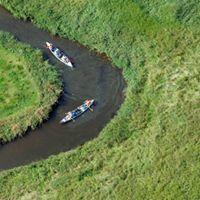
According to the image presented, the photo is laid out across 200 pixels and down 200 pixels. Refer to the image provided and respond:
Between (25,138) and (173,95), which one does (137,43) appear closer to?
(173,95)

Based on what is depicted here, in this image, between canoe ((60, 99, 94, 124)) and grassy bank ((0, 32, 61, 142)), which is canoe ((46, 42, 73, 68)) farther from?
canoe ((60, 99, 94, 124))

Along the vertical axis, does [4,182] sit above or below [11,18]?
below

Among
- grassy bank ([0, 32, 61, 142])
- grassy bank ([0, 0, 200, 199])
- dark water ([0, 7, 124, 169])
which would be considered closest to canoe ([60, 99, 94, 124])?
dark water ([0, 7, 124, 169])

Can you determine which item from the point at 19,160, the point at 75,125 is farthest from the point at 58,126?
the point at 19,160

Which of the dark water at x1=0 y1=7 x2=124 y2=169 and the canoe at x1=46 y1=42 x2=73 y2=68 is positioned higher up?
the canoe at x1=46 y1=42 x2=73 y2=68

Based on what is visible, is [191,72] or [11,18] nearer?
[191,72]

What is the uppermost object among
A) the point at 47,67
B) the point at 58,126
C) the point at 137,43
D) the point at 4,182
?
the point at 137,43
